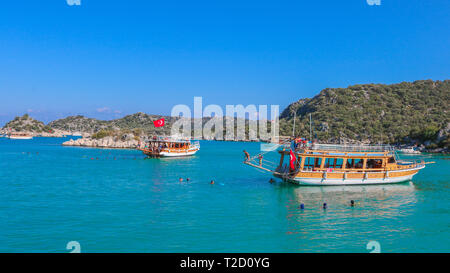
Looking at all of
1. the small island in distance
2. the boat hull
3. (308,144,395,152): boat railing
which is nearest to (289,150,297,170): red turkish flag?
the boat hull

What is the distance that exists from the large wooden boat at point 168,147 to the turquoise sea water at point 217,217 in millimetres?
38005

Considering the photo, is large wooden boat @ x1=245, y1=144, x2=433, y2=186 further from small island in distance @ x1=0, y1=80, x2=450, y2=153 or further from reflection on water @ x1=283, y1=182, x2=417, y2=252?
small island in distance @ x1=0, y1=80, x2=450, y2=153

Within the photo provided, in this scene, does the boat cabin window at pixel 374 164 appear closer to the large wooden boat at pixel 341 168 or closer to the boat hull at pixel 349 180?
the large wooden boat at pixel 341 168

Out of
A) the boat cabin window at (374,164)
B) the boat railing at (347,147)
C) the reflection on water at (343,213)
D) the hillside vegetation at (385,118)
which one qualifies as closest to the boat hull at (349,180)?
the reflection on water at (343,213)

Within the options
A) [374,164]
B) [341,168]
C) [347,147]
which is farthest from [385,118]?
[341,168]

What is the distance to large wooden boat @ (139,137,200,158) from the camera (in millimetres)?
82750

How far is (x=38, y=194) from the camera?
35656 millimetres

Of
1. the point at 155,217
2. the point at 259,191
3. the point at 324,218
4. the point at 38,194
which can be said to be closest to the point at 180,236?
the point at 155,217

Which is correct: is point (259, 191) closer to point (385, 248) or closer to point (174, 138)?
point (385, 248)

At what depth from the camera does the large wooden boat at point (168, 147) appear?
82750mm

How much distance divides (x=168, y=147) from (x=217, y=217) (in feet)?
195

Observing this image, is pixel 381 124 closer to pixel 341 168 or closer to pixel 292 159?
pixel 341 168

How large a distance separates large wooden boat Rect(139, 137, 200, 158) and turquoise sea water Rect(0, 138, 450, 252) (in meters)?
38.0
